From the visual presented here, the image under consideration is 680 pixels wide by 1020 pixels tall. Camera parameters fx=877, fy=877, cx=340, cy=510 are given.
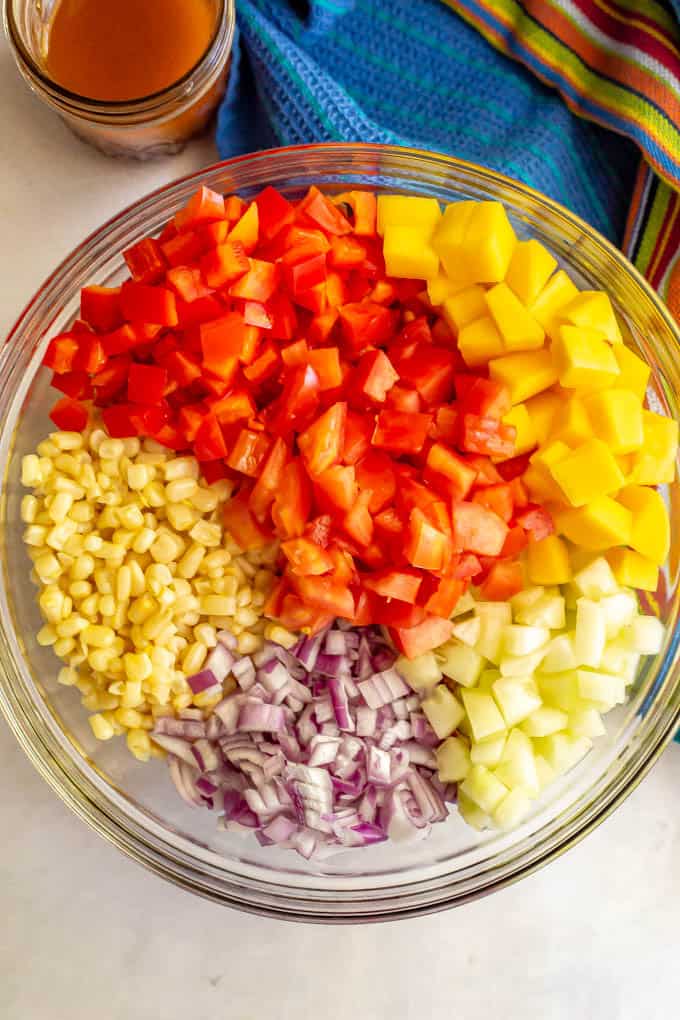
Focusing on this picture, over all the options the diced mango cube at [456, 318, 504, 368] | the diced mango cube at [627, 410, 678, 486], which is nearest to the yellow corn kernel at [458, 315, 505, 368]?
the diced mango cube at [456, 318, 504, 368]

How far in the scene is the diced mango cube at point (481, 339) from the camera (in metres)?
1.13

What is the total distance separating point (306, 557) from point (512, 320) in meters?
0.40

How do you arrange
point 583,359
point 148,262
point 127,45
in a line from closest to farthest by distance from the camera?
1. point 583,359
2. point 148,262
3. point 127,45

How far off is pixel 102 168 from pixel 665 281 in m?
0.92

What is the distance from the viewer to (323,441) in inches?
44.1

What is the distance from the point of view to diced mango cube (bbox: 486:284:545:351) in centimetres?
111

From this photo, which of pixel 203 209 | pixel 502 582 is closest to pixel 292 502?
pixel 502 582

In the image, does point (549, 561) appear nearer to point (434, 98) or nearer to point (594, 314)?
point (594, 314)

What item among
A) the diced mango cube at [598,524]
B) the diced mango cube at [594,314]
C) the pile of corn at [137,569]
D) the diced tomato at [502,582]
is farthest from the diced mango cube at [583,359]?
the pile of corn at [137,569]

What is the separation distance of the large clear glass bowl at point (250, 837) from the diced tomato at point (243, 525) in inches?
14.5

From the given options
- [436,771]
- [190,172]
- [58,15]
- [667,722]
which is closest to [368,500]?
[436,771]

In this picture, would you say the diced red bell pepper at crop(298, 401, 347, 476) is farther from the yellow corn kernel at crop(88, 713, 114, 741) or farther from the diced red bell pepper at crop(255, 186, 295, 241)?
the yellow corn kernel at crop(88, 713, 114, 741)

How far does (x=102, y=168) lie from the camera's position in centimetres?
143

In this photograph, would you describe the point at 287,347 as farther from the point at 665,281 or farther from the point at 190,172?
the point at 665,281
